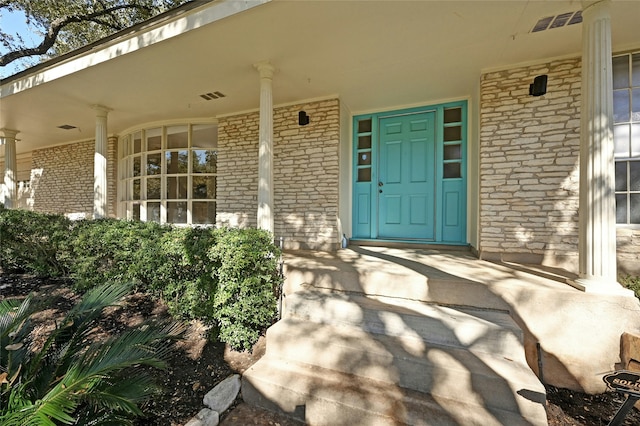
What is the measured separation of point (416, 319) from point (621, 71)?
378 centimetres

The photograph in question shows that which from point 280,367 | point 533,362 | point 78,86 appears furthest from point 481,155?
point 78,86

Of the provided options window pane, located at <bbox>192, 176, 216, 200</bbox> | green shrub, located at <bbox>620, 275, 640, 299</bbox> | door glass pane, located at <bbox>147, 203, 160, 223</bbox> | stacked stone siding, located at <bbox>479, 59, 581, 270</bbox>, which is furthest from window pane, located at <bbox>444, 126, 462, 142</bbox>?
door glass pane, located at <bbox>147, 203, 160, 223</bbox>

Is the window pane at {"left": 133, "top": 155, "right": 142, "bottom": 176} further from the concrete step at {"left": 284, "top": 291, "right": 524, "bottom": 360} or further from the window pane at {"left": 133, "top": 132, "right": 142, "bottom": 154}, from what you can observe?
the concrete step at {"left": 284, "top": 291, "right": 524, "bottom": 360}

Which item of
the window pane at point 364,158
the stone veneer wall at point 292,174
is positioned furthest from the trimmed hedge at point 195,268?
the window pane at point 364,158

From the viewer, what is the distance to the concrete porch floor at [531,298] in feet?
7.07

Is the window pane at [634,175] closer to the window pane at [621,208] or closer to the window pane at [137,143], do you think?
the window pane at [621,208]

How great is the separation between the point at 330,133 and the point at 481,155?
7.18ft

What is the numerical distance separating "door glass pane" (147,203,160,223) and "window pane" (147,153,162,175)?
71 centimetres

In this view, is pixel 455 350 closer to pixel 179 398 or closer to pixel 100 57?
pixel 179 398

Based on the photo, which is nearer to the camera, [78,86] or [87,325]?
[87,325]

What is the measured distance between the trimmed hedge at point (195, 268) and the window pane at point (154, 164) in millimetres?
2620

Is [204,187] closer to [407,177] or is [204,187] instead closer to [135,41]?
[135,41]

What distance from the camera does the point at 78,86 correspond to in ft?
13.8

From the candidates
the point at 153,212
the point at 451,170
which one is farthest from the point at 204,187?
the point at 451,170
